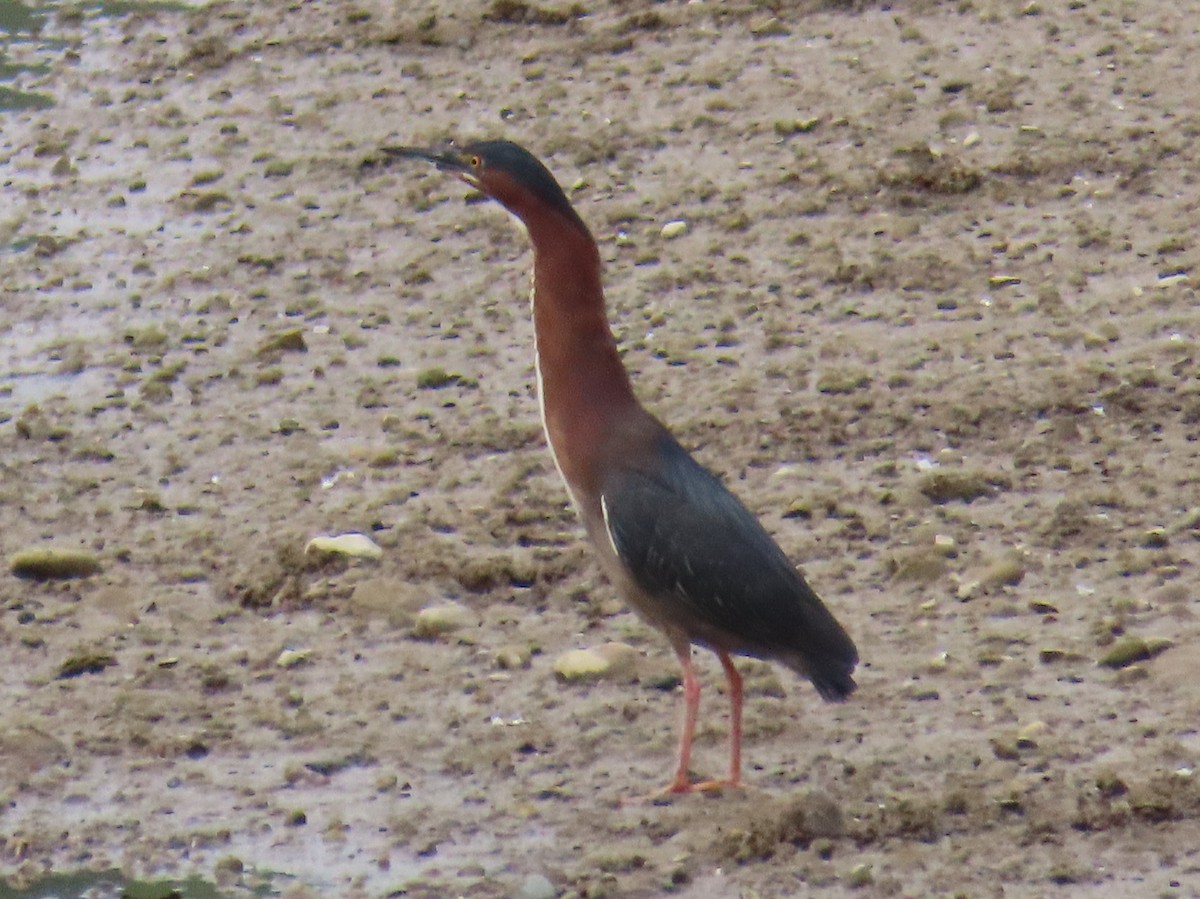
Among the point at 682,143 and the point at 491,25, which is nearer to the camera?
the point at 682,143

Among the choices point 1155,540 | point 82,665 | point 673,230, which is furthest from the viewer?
point 673,230

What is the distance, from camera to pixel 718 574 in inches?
226

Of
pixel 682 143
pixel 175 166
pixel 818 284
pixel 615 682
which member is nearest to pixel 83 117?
pixel 175 166

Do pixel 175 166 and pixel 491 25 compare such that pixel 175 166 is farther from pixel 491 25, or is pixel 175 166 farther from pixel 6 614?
pixel 6 614

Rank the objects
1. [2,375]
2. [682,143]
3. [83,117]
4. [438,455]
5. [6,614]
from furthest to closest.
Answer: [83,117]
[682,143]
[2,375]
[438,455]
[6,614]

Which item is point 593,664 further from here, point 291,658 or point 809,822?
point 809,822

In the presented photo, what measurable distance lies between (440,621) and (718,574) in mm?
1212

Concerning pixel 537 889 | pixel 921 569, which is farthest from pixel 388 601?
pixel 537 889

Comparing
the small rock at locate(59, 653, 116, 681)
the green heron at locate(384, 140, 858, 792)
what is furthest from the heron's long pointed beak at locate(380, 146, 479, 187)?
the small rock at locate(59, 653, 116, 681)

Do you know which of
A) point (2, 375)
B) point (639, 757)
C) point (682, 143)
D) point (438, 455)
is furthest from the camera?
point (682, 143)

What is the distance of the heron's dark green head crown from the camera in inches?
242

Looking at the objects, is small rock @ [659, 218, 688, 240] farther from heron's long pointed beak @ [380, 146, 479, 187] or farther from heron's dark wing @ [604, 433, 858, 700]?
heron's dark wing @ [604, 433, 858, 700]

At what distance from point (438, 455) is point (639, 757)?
2.10 metres

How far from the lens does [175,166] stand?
1066cm
